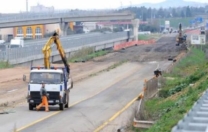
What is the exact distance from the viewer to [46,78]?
94.5 ft

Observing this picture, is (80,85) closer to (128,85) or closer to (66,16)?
(128,85)

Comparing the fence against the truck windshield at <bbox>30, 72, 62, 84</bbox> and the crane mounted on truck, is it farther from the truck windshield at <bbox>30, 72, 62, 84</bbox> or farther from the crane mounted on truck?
the truck windshield at <bbox>30, 72, 62, 84</bbox>

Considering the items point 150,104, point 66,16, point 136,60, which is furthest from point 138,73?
point 66,16

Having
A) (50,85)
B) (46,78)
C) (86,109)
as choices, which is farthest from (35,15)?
(50,85)

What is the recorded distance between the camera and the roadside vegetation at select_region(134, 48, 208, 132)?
49.5 feet

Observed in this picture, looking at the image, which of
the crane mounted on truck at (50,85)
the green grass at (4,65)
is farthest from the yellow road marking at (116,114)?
the green grass at (4,65)

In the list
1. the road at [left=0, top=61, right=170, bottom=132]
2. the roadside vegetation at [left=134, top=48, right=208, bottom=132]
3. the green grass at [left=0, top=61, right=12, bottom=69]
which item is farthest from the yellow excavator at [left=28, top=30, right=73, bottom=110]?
the green grass at [left=0, top=61, right=12, bottom=69]

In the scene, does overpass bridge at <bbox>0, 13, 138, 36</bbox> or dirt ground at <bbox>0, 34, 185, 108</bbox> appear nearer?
dirt ground at <bbox>0, 34, 185, 108</bbox>

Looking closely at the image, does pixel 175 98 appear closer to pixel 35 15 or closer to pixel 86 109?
pixel 86 109

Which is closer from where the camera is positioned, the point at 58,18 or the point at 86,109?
the point at 86,109

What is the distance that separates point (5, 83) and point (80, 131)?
2680cm

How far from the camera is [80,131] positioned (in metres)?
23.1

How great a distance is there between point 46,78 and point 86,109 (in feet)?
10.9

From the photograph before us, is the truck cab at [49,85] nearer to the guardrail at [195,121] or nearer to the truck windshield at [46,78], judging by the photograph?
the truck windshield at [46,78]
